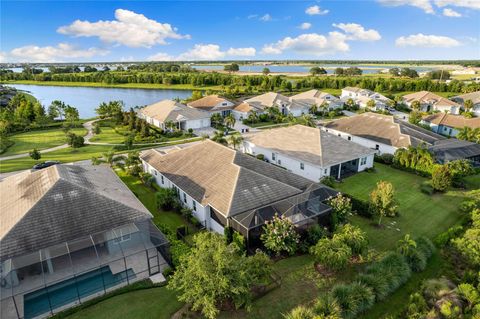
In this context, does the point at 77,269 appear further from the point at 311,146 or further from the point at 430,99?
the point at 430,99

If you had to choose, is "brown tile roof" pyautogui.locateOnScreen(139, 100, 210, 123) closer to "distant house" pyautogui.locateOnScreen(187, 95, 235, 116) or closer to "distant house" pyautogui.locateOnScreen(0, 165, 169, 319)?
"distant house" pyautogui.locateOnScreen(187, 95, 235, 116)

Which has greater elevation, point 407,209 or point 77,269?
point 77,269

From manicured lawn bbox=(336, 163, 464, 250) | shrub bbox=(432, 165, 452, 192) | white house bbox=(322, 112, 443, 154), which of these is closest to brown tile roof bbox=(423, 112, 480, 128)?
white house bbox=(322, 112, 443, 154)

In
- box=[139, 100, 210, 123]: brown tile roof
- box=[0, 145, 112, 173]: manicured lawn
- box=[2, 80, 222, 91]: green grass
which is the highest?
box=[2, 80, 222, 91]: green grass

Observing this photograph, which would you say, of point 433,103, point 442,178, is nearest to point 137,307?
point 442,178

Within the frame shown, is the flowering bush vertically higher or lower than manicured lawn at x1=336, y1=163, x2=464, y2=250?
higher

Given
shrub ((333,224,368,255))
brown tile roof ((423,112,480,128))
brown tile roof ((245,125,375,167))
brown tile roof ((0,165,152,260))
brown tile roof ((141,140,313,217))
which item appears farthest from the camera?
brown tile roof ((423,112,480,128))
